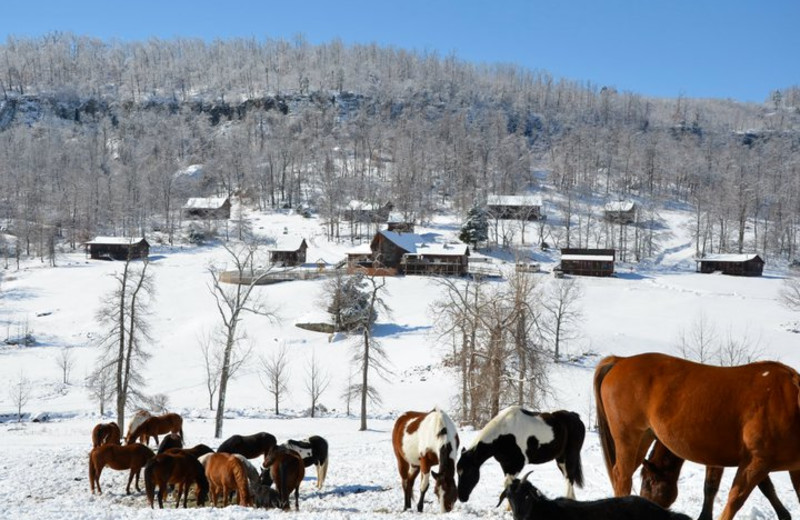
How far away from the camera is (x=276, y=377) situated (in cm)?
3453

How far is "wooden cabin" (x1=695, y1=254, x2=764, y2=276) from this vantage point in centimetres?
7462

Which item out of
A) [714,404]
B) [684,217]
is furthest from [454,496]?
[684,217]

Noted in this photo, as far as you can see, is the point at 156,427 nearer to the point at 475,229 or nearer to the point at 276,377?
the point at 276,377

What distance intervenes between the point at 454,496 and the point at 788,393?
215 inches

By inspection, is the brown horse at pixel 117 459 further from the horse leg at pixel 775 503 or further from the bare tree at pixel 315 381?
the bare tree at pixel 315 381

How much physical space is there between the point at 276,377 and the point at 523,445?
92.0ft

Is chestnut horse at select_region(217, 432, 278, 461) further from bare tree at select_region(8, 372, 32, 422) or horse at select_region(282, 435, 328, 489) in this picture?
bare tree at select_region(8, 372, 32, 422)

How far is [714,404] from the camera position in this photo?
17.3 ft

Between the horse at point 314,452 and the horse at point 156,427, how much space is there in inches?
227

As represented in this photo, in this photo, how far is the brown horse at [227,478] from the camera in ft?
33.6

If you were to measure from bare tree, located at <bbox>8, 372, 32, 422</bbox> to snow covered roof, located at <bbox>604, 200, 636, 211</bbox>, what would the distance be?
91258mm

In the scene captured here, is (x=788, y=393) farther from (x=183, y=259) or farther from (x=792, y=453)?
(x=183, y=259)

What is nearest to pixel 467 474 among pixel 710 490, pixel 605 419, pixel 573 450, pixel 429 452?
pixel 429 452

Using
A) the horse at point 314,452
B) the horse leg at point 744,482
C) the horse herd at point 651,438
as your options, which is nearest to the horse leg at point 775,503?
the horse herd at point 651,438
